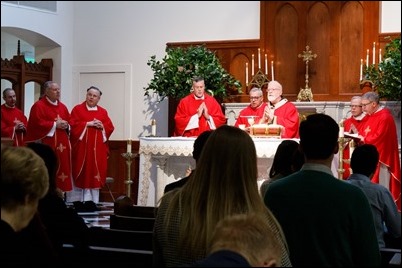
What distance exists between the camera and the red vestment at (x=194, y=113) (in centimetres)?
991

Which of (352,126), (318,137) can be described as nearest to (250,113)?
(352,126)

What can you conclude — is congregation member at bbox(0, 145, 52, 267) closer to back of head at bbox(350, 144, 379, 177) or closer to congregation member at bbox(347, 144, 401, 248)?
congregation member at bbox(347, 144, 401, 248)

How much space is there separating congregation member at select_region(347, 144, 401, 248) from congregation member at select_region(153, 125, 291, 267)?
1328 mm

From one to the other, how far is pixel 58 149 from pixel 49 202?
7.13 metres

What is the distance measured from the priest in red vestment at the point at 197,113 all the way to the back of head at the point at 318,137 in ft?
22.5

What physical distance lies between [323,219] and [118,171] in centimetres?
947

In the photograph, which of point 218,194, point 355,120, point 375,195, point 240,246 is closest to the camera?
point 240,246

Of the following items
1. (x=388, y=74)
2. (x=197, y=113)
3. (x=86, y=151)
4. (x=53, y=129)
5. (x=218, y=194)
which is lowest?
(x=86, y=151)

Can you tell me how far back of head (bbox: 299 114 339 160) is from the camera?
9.41 ft

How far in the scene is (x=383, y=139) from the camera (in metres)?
9.34

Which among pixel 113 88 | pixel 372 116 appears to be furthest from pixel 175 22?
pixel 372 116

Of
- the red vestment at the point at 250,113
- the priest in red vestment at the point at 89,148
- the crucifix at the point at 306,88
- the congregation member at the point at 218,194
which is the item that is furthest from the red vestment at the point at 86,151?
the congregation member at the point at 218,194

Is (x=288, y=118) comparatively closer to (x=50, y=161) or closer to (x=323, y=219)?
(x=50, y=161)

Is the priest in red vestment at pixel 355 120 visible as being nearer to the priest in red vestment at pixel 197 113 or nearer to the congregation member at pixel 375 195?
the priest in red vestment at pixel 197 113
